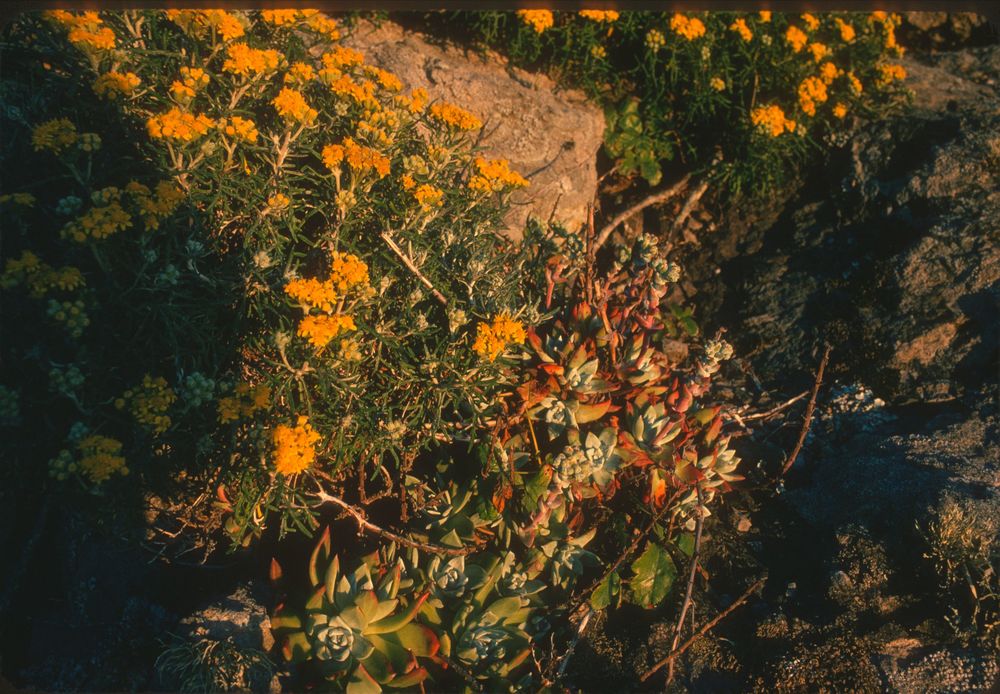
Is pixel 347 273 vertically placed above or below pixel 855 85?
below

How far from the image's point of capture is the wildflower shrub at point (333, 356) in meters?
2.53

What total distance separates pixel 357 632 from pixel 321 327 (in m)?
1.25

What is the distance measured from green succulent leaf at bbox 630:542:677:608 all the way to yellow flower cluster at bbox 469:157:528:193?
71.1 inches

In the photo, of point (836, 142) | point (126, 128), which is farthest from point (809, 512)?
point (126, 128)

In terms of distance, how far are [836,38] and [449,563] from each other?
14.9 ft

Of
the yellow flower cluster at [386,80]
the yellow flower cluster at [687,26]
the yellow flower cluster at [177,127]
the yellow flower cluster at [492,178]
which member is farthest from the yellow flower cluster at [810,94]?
the yellow flower cluster at [177,127]

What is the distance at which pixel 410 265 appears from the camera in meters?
2.75

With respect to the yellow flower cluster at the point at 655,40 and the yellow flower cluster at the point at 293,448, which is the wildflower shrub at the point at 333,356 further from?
the yellow flower cluster at the point at 655,40

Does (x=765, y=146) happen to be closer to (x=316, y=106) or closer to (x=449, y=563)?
(x=316, y=106)

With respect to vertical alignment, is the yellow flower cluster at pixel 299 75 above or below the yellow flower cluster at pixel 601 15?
below

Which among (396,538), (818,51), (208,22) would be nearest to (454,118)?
(208,22)

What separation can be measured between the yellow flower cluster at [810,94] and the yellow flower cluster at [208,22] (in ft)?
11.2

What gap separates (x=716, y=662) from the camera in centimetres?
287

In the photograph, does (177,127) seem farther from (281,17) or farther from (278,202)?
(281,17)
